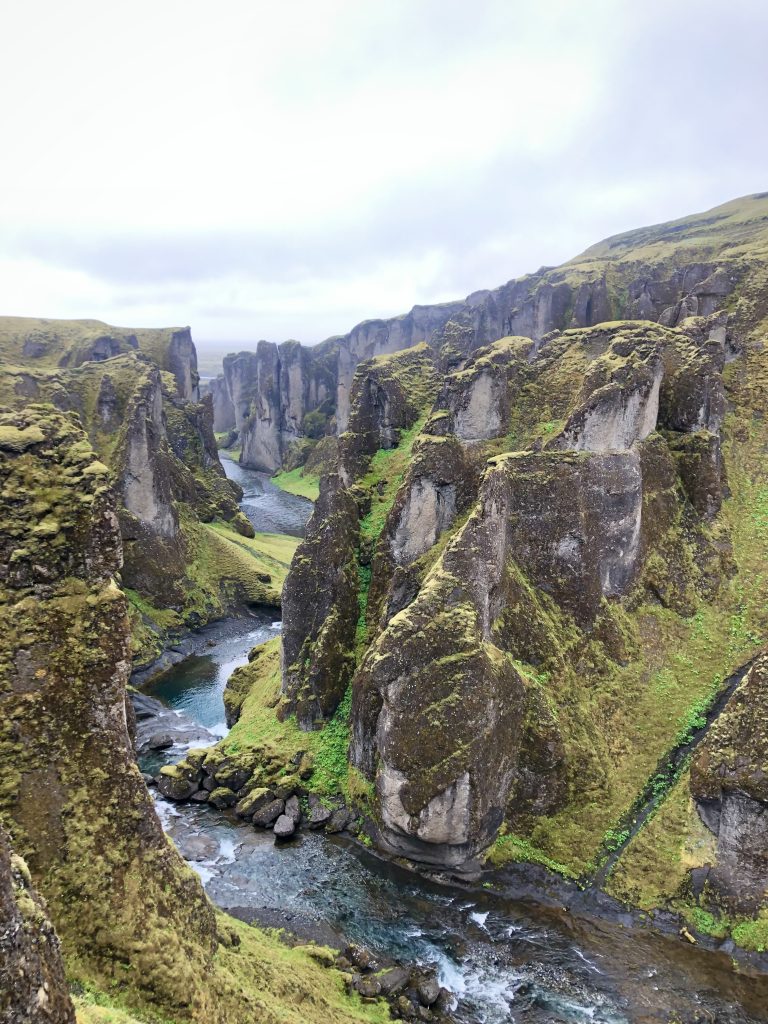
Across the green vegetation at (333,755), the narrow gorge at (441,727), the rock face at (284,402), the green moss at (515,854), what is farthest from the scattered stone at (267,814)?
the rock face at (284,402)

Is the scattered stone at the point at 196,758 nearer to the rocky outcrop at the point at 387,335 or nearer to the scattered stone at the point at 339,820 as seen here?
the scattered stone at the point at 339,820

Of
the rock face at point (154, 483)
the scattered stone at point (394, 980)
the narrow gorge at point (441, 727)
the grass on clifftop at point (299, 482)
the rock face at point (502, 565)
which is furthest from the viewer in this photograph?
the grass on clifftop at point (299, 482)

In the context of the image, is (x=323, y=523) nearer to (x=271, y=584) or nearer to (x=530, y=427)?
(x=530, y=427)

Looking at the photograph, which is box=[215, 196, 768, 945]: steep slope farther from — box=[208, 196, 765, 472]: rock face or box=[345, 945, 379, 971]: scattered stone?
box=[208, 196, 765, 472]: rock face

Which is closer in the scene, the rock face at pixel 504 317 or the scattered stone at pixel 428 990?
the scattered stone at pixel 428 990

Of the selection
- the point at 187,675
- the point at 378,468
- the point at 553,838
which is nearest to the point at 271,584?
the point at 187,675

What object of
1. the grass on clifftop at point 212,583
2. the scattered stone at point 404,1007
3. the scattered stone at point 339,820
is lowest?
the scattered stone at point 404,1007

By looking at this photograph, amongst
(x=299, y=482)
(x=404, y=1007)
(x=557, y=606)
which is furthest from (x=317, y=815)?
(x=299, y=482)
